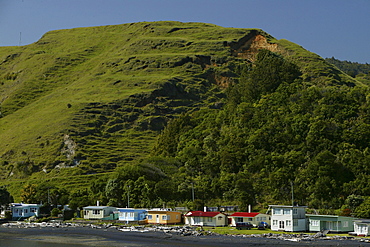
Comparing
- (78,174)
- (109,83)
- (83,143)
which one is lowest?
(78,174)

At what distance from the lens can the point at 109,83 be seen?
194 metres

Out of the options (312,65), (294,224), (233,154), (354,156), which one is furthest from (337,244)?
(312,65)

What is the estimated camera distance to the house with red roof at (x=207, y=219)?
80.4m

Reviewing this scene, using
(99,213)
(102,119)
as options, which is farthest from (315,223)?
(102,119)

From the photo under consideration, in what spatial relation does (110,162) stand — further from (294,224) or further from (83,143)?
(294,224)

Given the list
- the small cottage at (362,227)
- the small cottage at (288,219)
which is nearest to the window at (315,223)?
the small cottage at (288,219)

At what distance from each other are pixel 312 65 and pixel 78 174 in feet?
297

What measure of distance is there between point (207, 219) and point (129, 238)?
17116 millimetres

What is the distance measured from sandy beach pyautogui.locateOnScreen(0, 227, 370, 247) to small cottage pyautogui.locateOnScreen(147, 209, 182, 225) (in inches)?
333

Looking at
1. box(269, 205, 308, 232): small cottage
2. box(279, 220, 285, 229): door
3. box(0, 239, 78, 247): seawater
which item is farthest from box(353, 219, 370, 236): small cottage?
box(0, 239, 78, 247): seawater

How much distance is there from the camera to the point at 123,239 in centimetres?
6688

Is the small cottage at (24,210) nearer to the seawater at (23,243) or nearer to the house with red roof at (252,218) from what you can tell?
the seawater at (23,243)

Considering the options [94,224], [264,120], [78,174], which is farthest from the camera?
[78,174]

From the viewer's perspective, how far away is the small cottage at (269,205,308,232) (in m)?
71.4
